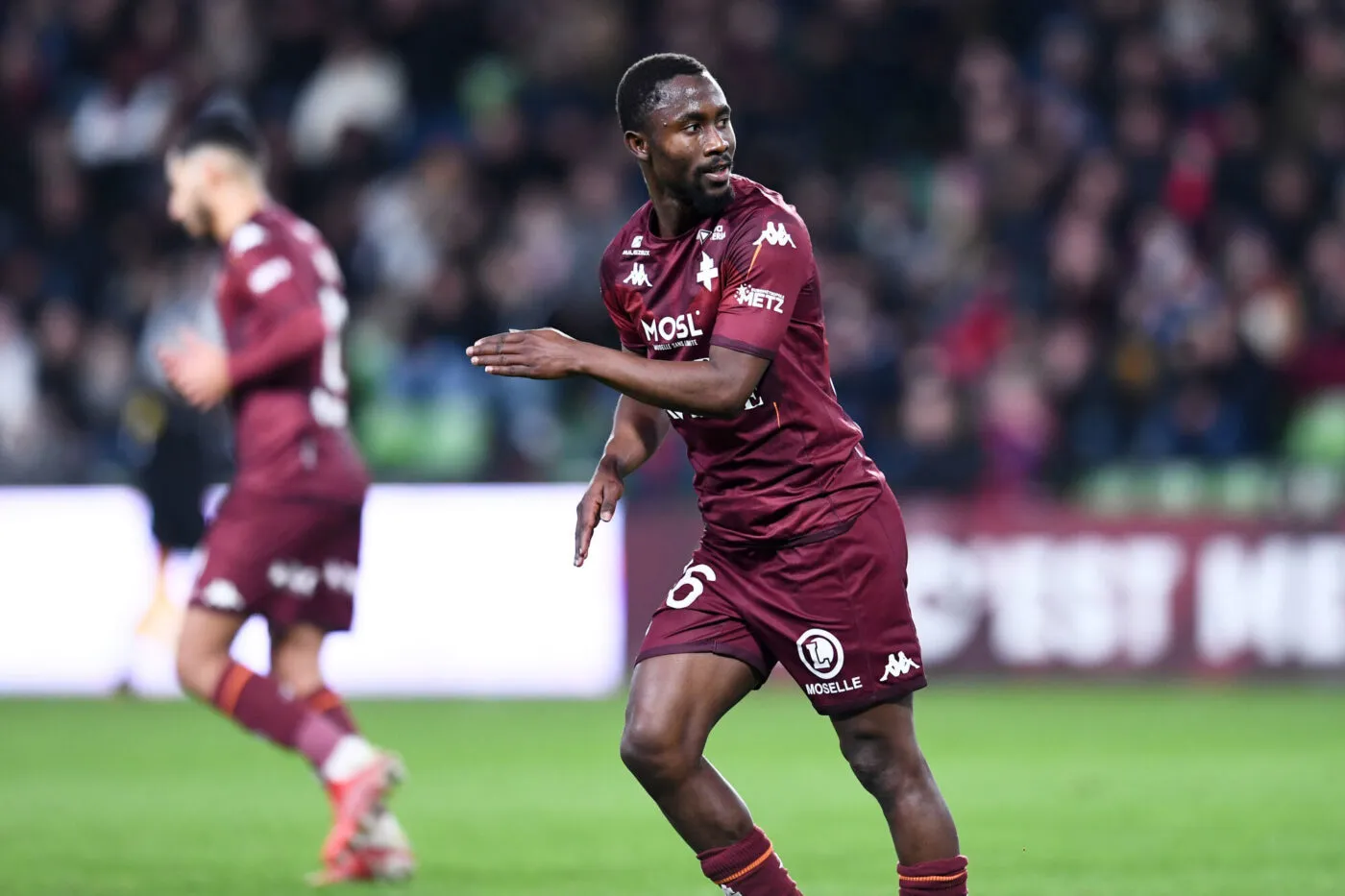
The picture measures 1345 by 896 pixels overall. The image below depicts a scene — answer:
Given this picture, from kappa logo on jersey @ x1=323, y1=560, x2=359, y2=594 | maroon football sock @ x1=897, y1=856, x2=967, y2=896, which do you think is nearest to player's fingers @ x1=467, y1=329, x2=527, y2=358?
maroon football sock @ x1=897, y1=856, x2=967, y2=896

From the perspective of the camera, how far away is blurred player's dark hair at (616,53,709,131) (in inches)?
191

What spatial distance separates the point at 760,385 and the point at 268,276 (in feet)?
8.58

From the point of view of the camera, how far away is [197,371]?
665cm

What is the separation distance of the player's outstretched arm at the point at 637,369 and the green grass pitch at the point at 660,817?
6.85ft

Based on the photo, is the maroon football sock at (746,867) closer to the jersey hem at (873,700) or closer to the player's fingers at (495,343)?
the jersey hem at (873,700)

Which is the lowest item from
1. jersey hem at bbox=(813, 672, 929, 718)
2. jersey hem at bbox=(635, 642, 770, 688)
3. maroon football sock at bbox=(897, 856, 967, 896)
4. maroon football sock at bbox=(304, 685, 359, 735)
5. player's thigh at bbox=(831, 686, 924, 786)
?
maroon football sock at bbox=(304, 685, 359, 735)

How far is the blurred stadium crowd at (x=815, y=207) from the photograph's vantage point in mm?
13727

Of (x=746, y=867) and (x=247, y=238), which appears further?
(x=247, y=238)

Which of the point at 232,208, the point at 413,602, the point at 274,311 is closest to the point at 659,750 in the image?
the point at 274,311

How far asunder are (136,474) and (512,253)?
360cm

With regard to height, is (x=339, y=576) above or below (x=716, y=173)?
below

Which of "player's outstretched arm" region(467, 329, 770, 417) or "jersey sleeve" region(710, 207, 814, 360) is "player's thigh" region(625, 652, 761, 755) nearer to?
"player's outstretched arm" region(467, 329, 770, 417)

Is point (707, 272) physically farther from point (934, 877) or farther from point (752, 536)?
point (934, 877)

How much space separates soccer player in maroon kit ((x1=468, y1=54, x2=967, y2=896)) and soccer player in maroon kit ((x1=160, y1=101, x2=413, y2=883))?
1.91 meters
